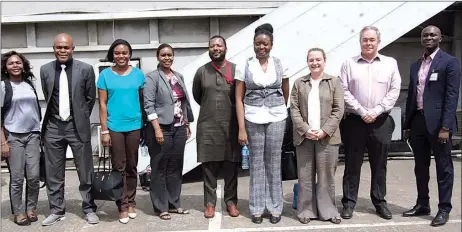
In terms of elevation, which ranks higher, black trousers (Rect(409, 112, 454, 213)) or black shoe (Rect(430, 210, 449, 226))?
black trousers (Rect(409, 112, 454, 213))

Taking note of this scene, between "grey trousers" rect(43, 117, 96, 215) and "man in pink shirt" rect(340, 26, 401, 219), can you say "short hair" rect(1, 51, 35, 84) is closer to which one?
"grey trousers" rect(43, 117, 96, 215)

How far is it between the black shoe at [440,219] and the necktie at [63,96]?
380 centimetres

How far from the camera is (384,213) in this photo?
185 inches

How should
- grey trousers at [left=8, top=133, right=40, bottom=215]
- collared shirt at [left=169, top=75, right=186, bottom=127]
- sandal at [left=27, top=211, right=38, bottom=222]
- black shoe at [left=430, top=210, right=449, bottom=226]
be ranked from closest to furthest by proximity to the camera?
1. black shoe at [left=430, top=210, right=449, bottom=226]
2. grey trousers at [left=8, top=133, right=40, bottom=215]
3. collared shirt at [left=169, top=75, right=186, bottom=127]
4. sandal at [left=27, top=211, right=38, bottom=222]

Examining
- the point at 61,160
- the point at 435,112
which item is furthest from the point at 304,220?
the point at 61,160

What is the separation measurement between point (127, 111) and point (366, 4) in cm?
408

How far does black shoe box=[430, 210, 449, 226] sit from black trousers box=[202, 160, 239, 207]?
2022 millimetres

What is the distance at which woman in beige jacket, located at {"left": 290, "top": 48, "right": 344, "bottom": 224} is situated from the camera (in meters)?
4.41

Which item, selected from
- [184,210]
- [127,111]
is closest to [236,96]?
[127,111]

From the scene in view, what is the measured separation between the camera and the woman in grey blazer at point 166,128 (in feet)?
15.0

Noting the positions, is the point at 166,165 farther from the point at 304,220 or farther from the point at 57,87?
the point at 304,220

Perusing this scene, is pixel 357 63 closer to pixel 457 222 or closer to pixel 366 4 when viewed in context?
pixel 457 222

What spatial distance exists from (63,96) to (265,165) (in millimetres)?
2134

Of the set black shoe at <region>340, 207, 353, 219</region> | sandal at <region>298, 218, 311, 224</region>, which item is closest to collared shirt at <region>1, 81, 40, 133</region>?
sandal at <region>298, 218, 311, 224</region>
